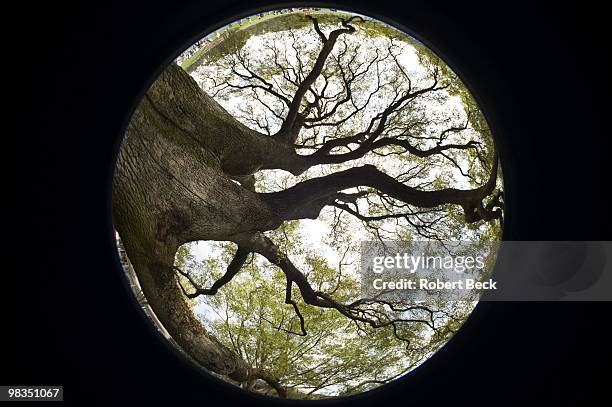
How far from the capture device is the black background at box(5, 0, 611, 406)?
1.39 m

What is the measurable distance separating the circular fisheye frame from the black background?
0.37 m

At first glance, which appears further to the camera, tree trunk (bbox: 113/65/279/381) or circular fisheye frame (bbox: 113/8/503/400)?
circular fisheye frame (bbox: 113/8/503/400)

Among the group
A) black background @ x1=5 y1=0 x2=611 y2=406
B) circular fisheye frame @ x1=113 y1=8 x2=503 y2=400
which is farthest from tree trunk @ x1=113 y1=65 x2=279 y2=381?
black background @ x1=5 y1=0 x2=611 y2=406

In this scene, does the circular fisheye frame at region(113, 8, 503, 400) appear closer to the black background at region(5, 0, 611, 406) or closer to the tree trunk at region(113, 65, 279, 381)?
the tree trunk at region(113, 65, 279, 381)
